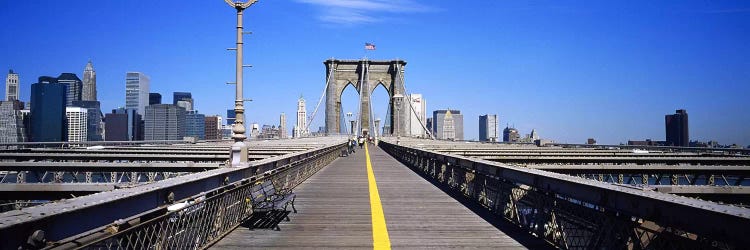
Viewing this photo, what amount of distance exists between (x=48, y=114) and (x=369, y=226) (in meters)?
86.8

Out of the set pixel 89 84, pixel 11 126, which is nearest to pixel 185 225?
pixel 11 126

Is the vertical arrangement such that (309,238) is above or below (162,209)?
below

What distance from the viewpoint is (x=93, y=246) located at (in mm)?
4141

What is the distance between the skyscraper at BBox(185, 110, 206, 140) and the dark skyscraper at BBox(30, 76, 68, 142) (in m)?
26.5

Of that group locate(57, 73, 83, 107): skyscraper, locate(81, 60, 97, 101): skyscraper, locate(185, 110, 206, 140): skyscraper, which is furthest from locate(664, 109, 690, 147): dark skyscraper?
locate(81, 60, 97, 101): skyscraper

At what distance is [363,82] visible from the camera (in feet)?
371

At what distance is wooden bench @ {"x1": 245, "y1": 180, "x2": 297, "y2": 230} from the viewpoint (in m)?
8.33

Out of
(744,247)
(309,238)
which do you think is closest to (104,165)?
(309,238)

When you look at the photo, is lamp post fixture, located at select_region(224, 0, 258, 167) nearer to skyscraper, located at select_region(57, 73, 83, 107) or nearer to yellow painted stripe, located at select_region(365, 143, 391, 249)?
yellow painted stripe, located at select_region(365, 143, 391, 249)

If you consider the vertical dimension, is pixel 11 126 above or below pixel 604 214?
above

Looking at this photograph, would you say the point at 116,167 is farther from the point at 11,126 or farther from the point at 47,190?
the point at 11,126

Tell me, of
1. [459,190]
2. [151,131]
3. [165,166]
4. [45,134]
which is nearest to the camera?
[165,166]

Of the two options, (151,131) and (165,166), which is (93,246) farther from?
(151,131)

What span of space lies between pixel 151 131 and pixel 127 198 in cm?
10485
